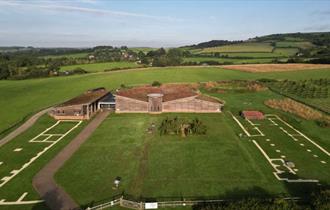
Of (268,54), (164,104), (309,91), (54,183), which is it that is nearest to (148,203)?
(54,183)

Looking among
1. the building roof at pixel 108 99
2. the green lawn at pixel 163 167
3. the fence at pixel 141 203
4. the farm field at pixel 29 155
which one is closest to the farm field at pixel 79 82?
the farm field at pixel 29 155

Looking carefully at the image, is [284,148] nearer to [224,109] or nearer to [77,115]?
[224,109]

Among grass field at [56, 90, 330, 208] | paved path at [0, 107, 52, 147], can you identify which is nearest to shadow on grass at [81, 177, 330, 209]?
grass field at [56, 90, 330, 208]

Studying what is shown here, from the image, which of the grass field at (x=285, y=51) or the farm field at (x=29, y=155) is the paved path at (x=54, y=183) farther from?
the grass field at (x=285, y=51)

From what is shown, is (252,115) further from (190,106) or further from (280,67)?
(280,67)

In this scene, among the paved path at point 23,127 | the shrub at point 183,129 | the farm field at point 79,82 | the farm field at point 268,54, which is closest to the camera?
the paved path at point 23,127

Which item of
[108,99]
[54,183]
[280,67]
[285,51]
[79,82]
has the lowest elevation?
[54,183]

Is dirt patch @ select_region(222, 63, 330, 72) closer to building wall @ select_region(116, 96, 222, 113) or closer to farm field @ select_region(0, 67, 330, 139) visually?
farm field @ select_region(0, 67, 330, 139)
